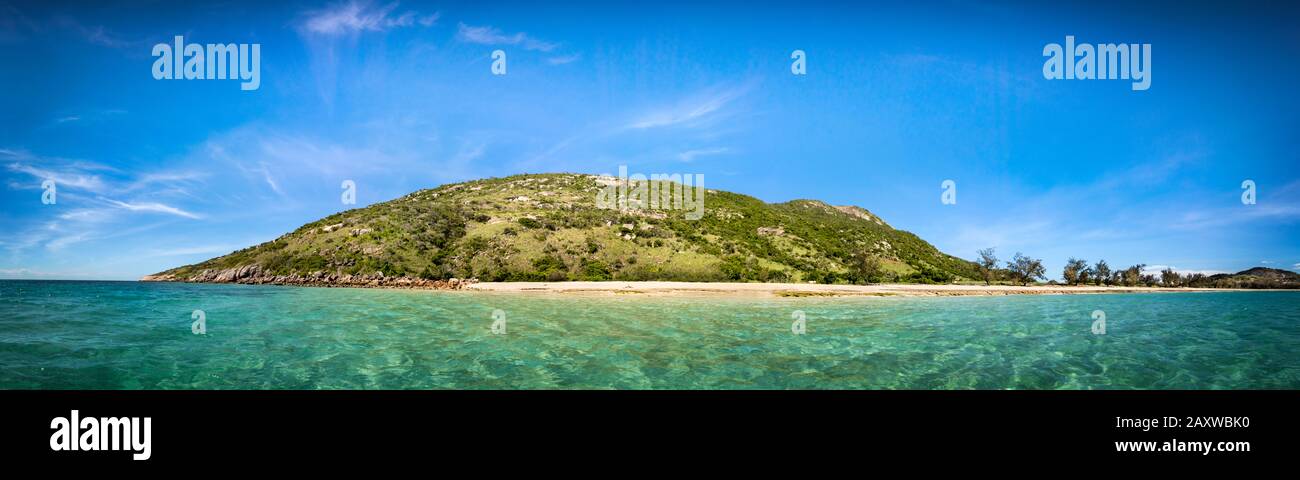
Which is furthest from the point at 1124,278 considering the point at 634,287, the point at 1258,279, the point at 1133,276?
the point at 634,287

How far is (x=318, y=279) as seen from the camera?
63.3 metres

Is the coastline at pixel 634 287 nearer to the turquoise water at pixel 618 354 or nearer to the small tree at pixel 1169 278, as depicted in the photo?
the turquoise water at pixel 618 354

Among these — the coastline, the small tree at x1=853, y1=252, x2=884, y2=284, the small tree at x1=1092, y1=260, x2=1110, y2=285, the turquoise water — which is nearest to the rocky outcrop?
the coastline

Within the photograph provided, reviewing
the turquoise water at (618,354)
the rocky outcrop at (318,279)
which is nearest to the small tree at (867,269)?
the turquoise water at (618,354)

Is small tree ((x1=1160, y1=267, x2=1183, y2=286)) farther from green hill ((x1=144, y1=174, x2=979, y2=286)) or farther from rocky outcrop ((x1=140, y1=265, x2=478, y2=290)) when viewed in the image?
rocky outcrop ((x1=140, y1=265, x2=478, y2=290))

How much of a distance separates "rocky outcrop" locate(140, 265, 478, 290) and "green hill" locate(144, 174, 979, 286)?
225 millimetres

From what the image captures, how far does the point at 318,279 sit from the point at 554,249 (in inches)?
1309

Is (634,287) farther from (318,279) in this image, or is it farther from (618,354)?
(318,279)

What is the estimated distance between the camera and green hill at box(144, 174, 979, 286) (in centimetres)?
6700

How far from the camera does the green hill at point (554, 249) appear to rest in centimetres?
6700

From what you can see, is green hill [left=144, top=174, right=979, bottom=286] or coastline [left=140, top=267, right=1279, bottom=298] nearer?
coastline [left=140, top=267, right=1279, bottom=298]
